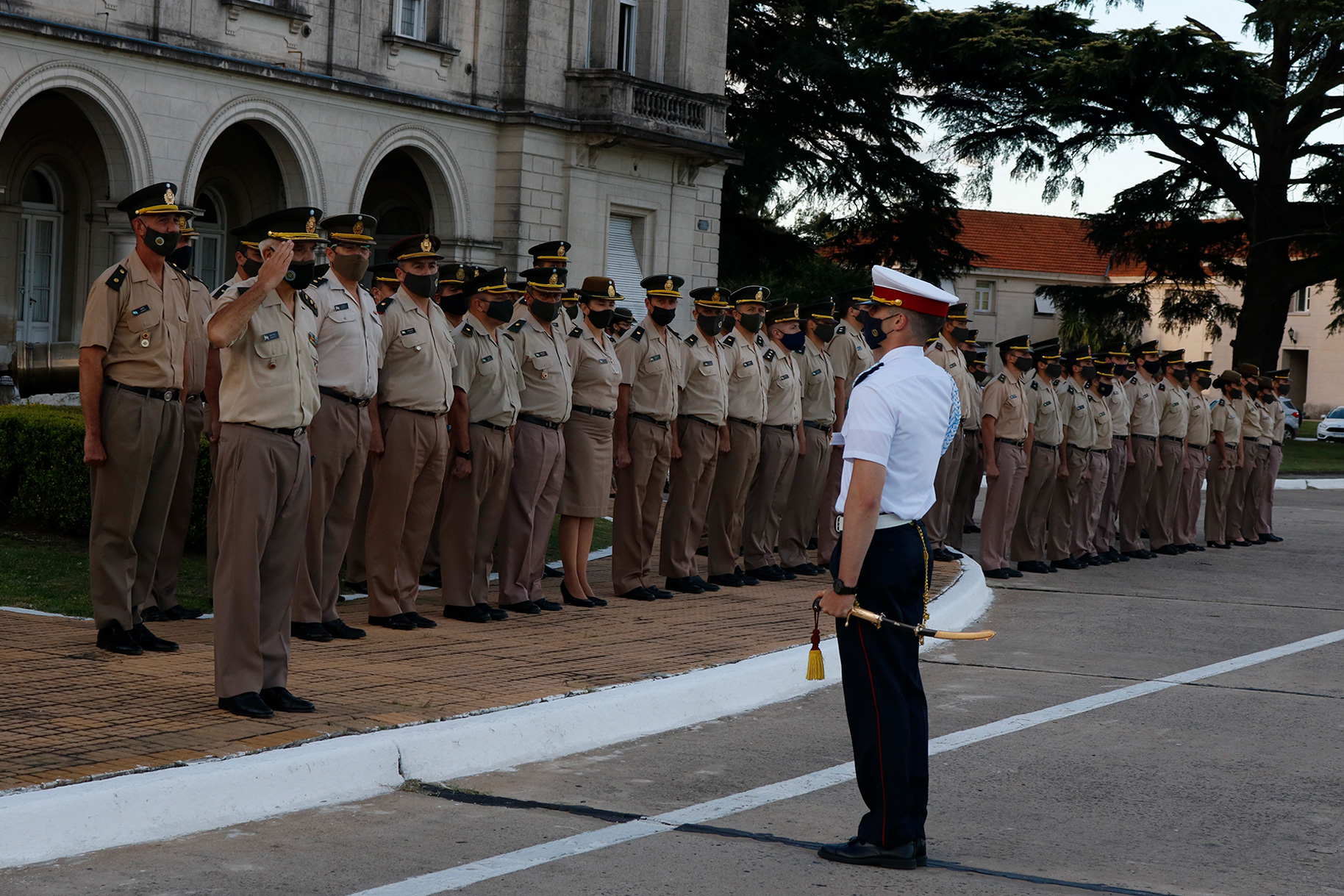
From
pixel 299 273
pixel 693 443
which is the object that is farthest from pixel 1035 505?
pixel 299 273

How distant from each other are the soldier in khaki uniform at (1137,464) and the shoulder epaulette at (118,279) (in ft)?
38.7

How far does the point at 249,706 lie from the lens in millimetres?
6535

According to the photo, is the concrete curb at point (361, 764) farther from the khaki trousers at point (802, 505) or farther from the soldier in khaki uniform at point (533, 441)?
the khaki trousers at point (802, 505)

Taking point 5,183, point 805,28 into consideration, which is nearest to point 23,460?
point 5,183

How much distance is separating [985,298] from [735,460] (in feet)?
217

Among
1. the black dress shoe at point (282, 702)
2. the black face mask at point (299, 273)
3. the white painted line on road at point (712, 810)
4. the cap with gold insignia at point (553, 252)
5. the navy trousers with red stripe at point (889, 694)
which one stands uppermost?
the cap with gold insignia at point (553, 252)

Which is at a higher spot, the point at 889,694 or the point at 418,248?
the point at 418,248

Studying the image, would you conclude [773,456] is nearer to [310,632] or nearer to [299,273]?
[310,632]

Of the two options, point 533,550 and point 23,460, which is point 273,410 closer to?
point 533,550

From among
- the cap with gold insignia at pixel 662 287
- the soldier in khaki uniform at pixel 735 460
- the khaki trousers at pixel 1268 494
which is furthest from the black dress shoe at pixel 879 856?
the khaki trousers at pixel 1268 494

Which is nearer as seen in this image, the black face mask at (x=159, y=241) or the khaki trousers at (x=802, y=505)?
the black face mask at (x=159, y=241)

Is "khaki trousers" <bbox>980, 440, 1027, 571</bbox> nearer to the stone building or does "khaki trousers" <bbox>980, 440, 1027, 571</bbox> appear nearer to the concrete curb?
the concrete curb

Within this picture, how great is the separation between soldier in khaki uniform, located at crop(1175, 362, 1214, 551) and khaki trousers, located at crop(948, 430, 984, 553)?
3.21 meters

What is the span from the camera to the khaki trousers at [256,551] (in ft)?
21.5
